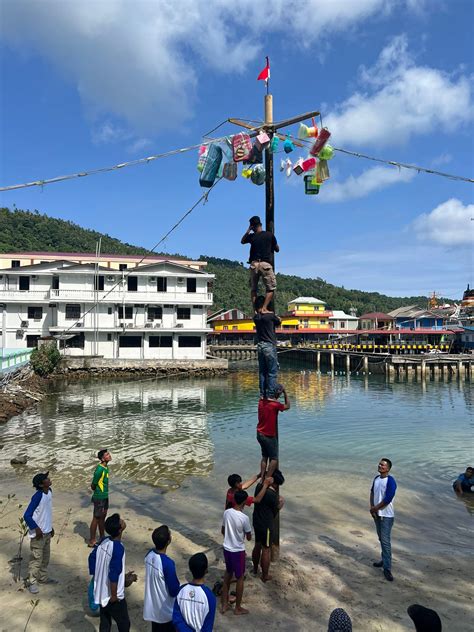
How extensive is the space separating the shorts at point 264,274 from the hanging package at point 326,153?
2802mm

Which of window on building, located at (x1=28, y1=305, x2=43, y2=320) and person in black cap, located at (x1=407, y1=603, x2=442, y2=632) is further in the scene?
window on building, located at (x1=28, y1=305, x2=43, y2=320)

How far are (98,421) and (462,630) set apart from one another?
65.5ft

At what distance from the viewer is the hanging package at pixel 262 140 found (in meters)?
7.39

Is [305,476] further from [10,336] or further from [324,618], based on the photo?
[10,336]

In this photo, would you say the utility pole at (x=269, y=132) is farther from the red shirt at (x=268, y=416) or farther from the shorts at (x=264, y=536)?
the shorts at (x=264, y=536)

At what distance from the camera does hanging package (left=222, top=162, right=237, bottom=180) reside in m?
8.07

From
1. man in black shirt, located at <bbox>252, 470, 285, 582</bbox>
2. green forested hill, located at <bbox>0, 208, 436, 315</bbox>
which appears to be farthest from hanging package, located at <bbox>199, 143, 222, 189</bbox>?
green forested hill, located at <bbox>0, 208, 436, 315</bbox>

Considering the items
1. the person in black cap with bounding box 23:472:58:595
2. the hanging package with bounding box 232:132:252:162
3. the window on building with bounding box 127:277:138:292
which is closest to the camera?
the person in black cap with bounding box 23:472:58:595

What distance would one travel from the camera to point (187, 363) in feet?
146

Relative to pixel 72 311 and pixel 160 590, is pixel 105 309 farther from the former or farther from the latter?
pixel 160 590

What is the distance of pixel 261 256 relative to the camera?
22.5 feet

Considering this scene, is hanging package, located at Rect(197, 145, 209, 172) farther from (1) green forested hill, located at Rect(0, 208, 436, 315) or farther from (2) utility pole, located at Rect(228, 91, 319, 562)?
(1) green forested hill, located at Rect(0, 208, 436, 315)

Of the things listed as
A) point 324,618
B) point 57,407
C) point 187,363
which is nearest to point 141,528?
point 324,618

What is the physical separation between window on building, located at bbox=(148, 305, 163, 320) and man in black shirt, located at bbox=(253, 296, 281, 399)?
40.2 m
